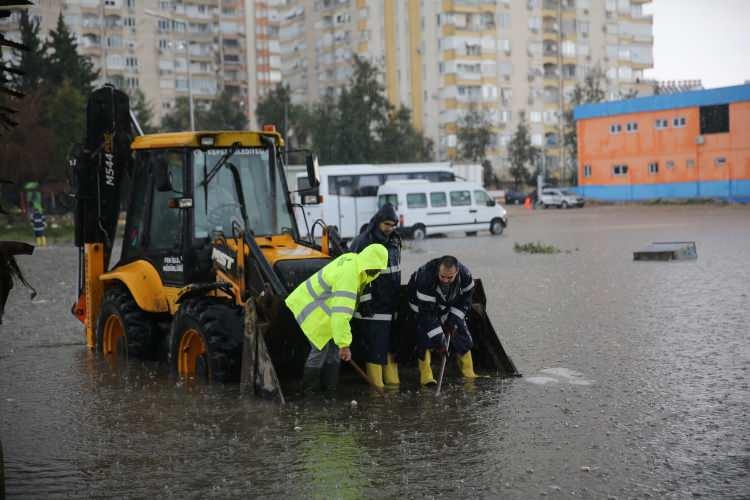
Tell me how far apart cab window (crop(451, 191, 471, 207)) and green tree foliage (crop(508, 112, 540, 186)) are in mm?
51883

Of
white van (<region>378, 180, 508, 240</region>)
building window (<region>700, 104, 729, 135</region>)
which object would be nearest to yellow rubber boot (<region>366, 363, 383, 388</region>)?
white van (<region>378, 180, 508, 240</region>)

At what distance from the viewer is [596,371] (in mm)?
10453

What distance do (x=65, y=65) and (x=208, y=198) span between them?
2245 inches

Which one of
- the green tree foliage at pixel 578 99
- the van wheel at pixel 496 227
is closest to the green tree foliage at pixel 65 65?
the van wheel at pixel 496 227

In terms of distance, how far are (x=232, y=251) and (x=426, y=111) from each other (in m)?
94.6

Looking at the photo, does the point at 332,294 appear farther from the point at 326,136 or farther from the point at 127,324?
the point at 326,136

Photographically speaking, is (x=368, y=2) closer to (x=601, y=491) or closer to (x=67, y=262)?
(x=67, y=262)

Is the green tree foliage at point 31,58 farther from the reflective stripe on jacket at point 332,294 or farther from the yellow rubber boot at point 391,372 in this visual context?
the reflective stripe on jacket at point 332,294

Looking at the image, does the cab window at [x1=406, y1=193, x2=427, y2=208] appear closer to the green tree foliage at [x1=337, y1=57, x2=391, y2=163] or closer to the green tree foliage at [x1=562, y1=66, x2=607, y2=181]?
the green tree foliage at [x1=337, y1=57, x2=391, y2=163]

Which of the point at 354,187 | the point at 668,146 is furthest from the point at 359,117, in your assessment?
the point at 354,187

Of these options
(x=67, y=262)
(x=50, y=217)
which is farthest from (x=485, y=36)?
(x=67, y=262)

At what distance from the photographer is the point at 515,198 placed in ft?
276

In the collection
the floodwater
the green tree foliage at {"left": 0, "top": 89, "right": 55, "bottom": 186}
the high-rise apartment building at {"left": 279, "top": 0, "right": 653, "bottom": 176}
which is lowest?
the floodwater

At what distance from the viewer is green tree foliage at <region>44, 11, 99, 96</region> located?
63.5 metres
